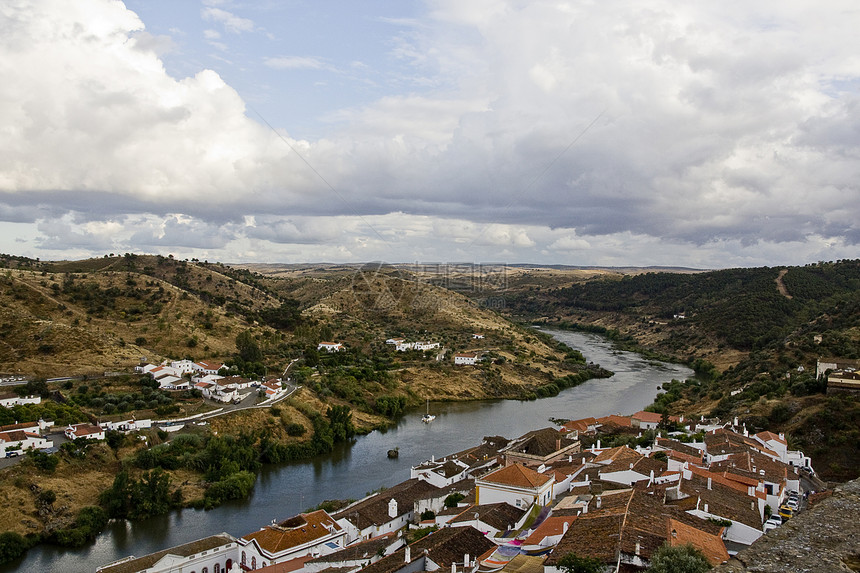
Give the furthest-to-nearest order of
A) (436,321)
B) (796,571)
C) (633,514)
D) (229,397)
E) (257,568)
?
(436,321)
(229,397)
(257,568)
(633,514)
(796,571)

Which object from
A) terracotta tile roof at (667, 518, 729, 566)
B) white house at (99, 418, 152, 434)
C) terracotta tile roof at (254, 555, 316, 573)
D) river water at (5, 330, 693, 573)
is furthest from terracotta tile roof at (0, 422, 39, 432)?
terracotta tile roof at (667, 518, 729, 566)

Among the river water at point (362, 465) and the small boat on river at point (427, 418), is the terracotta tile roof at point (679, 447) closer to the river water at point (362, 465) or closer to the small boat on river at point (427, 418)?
the river water at point (362, 465)

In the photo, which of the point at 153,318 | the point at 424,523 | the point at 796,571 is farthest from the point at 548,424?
the point at 796,571

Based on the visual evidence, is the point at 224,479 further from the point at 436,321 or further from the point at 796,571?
the point at 436,321

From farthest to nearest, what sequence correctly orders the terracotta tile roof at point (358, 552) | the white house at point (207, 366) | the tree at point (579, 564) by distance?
the white house at point (207, 366) < the terracotta tile roof at point (358, 552) < the tree at point (579, 564)

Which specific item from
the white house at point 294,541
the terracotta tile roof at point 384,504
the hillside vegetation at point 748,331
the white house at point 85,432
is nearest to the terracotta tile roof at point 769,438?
the hillside vegetation at point 748,331
